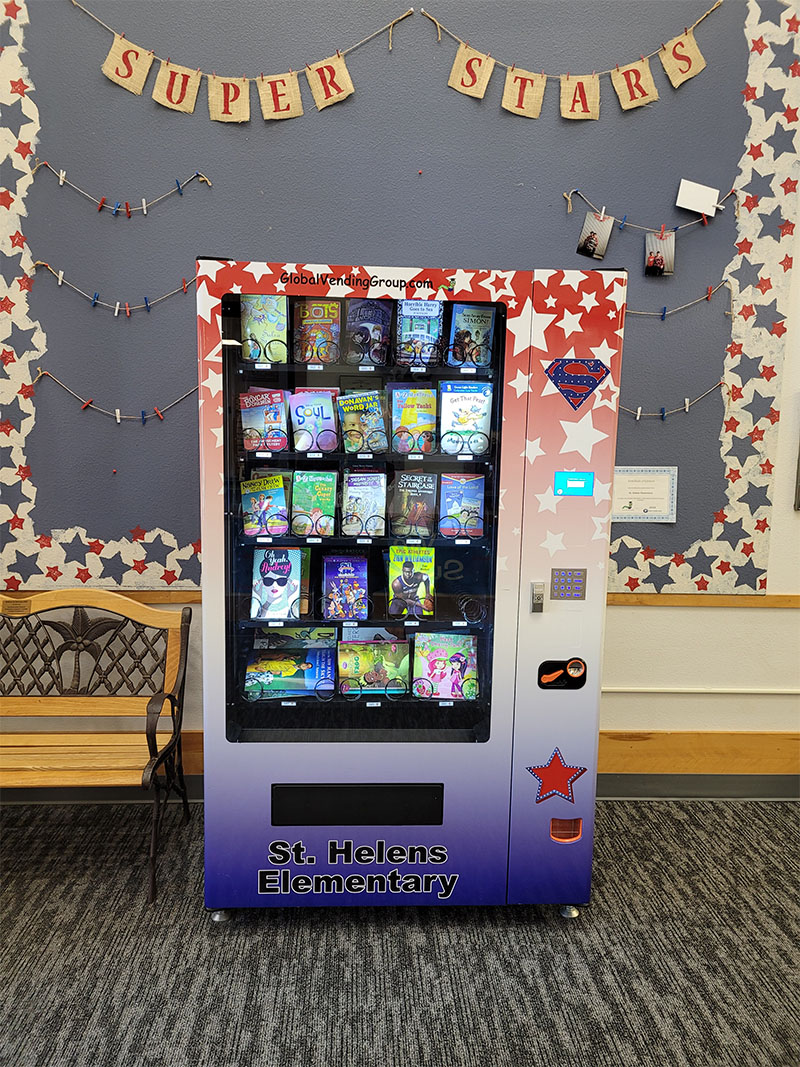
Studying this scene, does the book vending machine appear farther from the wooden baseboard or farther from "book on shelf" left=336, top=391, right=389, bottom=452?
the wooden baseboard

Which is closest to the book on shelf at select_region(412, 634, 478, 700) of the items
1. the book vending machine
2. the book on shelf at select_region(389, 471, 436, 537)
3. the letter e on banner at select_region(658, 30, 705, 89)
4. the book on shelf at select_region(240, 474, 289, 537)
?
the book vending machine

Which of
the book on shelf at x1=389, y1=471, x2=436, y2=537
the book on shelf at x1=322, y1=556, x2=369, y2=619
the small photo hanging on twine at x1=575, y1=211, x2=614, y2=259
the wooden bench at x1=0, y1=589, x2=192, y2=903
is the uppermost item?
the small photo hanging on twine at x1=575, y1=211, x2=614, y2=259

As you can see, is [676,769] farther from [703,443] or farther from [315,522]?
[315,522]

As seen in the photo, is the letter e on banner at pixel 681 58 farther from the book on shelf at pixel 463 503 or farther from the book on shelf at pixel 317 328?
the book on shelf at pixel 463 503

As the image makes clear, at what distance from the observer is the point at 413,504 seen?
8.01ft

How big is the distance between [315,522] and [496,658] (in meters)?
0.76

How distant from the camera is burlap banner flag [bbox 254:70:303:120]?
2.79m

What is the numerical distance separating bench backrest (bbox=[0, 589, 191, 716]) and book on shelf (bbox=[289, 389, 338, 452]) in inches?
36.9

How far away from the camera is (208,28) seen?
2.77 metres

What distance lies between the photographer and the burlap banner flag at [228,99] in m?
2.78

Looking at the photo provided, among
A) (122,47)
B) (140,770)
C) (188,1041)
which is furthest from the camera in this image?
(122,47)

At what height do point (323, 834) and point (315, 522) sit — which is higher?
point (315, 522)

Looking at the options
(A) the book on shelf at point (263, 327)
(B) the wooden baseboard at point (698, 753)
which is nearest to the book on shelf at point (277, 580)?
(A) the book on shelf at point (263, 327)

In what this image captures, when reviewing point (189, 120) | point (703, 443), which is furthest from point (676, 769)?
point (189, 120)
